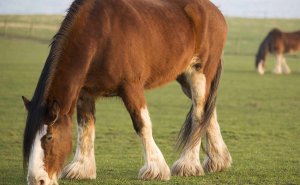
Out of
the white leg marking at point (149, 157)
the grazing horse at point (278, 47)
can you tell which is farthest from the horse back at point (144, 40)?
the grazing horse at point (278, 47)

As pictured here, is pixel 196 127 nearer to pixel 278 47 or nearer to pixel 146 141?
pixel 146 141

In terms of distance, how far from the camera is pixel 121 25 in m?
8.59

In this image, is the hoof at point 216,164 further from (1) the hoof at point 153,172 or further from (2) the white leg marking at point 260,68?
(2) the white leg marking at point 260,68

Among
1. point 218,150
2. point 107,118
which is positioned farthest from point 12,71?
point 218,150

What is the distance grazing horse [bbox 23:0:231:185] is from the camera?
737 centimetres

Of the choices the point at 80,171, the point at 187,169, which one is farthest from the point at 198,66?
the point at 80,171

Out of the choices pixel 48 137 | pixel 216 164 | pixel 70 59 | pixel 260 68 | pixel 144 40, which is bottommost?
pixel 216 164

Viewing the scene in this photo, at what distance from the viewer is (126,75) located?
840 cm

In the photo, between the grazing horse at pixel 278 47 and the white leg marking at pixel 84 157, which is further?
the grazing horse at pixel 278 47

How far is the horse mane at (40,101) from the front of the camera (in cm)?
718

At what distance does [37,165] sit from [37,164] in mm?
11

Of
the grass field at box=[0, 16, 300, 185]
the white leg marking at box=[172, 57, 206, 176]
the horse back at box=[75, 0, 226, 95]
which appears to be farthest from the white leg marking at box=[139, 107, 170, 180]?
the white leg marking at box=[172, 57, 206, 176]

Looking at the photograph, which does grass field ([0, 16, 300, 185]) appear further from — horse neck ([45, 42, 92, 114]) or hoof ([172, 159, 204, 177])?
horse neck ([45, 42, 92, 114])

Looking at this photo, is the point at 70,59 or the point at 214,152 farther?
the point at 214,152
